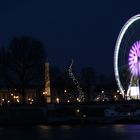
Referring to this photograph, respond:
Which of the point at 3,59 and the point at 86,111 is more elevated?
the point at 3,59

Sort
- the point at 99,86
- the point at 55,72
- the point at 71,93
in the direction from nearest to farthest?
the point at 55,72 → the point at 71,93 → the point at 99,86

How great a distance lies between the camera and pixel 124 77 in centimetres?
10988

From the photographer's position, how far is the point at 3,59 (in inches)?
4646

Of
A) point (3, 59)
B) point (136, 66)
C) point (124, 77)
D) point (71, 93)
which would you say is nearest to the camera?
point (136, 66)

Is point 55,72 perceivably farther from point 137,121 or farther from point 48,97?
point 137,121

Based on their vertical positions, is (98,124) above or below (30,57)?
below

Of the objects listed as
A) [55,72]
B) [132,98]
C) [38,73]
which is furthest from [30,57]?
[55,72]

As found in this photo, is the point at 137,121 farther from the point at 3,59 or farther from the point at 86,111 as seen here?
the point at 3,59

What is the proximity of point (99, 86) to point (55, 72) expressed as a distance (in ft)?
133

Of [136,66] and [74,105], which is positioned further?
[74,105]

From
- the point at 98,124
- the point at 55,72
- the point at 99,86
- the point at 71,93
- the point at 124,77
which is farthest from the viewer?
the point at 99,86

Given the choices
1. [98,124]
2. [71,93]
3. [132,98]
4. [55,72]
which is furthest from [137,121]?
[71,93]

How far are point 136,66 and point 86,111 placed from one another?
12.9 m

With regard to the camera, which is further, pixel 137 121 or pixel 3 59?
pixel 3 59
